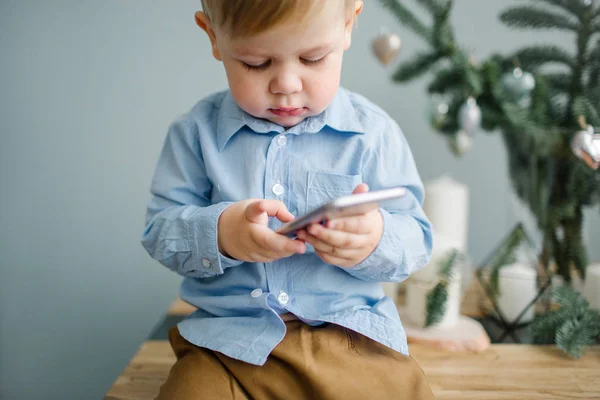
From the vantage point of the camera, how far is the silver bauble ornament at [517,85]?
936 millimetres

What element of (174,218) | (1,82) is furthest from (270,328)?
(1,82)

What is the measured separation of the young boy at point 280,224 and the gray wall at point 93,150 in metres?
0.54

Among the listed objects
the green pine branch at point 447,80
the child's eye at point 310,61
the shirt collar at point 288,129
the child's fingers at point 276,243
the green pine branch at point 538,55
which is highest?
the green pine branch at point 538,55

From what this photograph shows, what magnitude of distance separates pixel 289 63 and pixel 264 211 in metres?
0.17

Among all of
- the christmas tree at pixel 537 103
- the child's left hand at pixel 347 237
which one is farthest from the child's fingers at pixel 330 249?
the christmas tree at pixel 537 103

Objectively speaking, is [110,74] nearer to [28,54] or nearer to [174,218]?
[28,54]

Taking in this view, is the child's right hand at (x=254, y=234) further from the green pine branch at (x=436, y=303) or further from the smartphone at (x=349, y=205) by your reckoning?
the green pine branch at (x=436, y=303)

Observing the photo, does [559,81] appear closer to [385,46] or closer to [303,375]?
[385,46]

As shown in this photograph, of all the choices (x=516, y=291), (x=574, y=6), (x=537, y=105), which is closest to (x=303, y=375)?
(x=516, y=291)

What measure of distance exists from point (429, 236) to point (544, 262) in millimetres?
427

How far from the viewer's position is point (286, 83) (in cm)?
62

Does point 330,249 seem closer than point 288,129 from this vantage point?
Yes

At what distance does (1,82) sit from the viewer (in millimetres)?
1202

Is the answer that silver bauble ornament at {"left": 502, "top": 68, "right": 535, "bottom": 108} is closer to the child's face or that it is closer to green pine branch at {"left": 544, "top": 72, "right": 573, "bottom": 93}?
green pine branch at {"left": 544, "top": 72, "right": 573, "bottom": 93}
